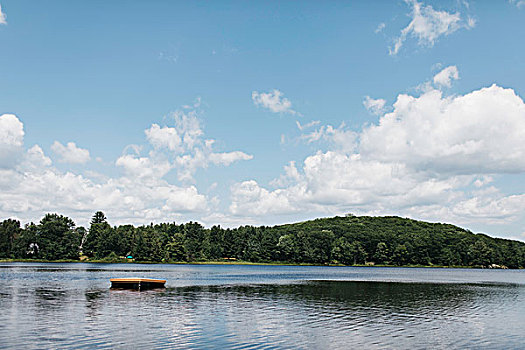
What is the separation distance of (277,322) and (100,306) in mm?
21158

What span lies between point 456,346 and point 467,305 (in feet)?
97.5

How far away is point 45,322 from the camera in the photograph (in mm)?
39219

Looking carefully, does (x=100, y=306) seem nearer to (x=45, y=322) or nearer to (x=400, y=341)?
(x=45, y=322)

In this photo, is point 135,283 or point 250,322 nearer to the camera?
point 250,322

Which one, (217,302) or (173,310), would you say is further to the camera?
(217,302)

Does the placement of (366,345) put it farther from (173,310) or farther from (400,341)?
(173,310)

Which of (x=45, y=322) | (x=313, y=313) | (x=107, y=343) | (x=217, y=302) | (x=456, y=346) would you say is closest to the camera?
(x=107, y=343)

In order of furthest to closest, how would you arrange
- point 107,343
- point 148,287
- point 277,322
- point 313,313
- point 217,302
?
point 148,287, point 217,302, point 313,313, point 277,322, point 107,343

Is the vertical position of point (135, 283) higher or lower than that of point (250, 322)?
higher

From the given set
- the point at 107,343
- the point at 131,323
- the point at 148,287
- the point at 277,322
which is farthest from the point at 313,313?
the point at 148,287

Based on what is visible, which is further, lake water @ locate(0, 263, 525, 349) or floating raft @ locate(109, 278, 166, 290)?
floating raft @ locate(109, 278, 166, 290)

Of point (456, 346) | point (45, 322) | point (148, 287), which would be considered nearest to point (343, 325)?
point (456, 346)

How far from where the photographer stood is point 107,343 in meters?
31.3

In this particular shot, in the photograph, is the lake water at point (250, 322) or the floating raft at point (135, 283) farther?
the floating raft at point (135, 283)
